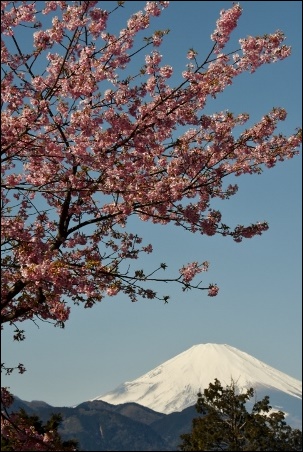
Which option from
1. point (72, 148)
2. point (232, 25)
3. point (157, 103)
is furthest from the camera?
point (232, 25)

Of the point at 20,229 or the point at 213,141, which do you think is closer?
the point at 20,229

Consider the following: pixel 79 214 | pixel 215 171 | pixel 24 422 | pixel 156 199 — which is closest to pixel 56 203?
pixel 79 214

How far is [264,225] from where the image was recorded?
502 inches

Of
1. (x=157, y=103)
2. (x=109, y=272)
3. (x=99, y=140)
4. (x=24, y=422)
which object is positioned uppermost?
(x=157, y=103)

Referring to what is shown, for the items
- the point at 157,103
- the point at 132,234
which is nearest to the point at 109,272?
the point at 132,234

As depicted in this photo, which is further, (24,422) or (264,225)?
(264,225)

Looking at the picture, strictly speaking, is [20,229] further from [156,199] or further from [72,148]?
[156,199]

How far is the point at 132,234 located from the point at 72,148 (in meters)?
3.06

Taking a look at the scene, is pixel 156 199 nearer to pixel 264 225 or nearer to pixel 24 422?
pixel 264 225

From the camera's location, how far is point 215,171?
12.1 meters

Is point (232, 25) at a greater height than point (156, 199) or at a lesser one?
greater

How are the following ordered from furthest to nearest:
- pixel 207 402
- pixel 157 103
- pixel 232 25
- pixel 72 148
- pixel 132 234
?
1. pixel 207 402
2. pixel 132 234
3. pixel 232 25
4. pixel 157 103
5. pixel 72 148

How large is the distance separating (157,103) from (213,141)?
5.51 feet

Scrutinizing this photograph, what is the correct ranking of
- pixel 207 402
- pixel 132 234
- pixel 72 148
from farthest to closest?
1. pixel 207 402
2. pixel 132 234
3. pixel 72 148
